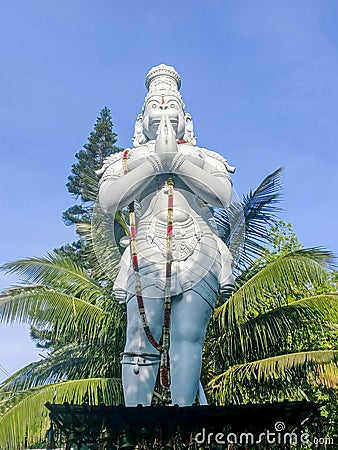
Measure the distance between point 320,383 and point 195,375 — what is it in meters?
3.60

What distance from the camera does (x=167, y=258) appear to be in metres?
4.25

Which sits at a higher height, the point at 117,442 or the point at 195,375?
the point at 195,375

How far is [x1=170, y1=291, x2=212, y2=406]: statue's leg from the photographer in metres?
4.11

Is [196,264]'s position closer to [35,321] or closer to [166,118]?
[166,118]

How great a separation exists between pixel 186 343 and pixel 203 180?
46.2 inches

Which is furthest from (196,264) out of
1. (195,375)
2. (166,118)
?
(166,118)

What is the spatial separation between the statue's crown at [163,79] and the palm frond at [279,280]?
3.04 meters

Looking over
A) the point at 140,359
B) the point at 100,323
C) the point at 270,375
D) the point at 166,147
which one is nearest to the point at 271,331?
the point at 270,375

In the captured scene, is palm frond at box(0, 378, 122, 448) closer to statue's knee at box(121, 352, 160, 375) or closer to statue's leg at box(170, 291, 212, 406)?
statue's knee at box(121, 352, 160, 375)

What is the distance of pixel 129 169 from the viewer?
14.9 ft

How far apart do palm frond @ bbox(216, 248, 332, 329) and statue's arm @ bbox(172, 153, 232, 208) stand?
2.93 metres

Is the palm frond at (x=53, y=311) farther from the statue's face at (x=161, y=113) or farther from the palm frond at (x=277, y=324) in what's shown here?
the statue's face at (x=161, y=113)

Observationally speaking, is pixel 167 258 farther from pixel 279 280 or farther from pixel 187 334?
pixel 279 280

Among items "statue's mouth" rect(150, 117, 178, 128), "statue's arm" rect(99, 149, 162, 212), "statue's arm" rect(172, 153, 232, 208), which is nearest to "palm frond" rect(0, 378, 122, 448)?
"statue's arm" rect(99, 149, 162, 212)
